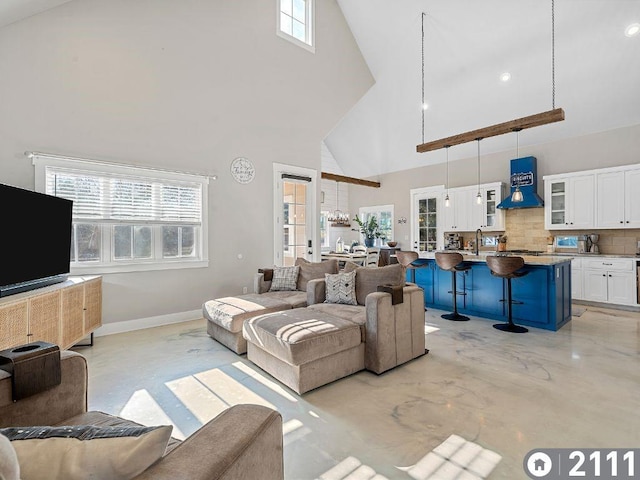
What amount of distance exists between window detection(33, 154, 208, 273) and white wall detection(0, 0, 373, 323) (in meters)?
0.15

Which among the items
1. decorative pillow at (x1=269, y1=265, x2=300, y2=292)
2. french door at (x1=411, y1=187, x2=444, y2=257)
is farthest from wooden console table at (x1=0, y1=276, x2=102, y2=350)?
french door at (x1=411, y1=187, x2=444, y2=257)

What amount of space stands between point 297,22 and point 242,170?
2961 millimetres

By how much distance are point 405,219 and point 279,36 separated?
17.6 feet

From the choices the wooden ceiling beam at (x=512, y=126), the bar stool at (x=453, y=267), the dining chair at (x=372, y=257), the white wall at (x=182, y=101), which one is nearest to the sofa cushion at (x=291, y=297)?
the white wall at (x=182, y=101)

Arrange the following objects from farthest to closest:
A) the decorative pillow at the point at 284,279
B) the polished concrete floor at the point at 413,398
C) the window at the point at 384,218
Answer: the window at the point at 384,218 < the decorative pillow at the point at 284,279 < the polished concrete floor at the point at 413,398

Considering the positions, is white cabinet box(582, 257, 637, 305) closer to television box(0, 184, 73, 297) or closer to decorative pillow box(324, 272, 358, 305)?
decorative pillow box(324, 272, 358, 305)

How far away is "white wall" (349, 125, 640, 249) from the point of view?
5625mm

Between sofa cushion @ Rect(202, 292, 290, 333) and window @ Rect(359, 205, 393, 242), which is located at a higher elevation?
window @ Rect(359, 205, 393, 242)

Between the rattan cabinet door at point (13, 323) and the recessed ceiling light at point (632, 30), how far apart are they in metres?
7.71

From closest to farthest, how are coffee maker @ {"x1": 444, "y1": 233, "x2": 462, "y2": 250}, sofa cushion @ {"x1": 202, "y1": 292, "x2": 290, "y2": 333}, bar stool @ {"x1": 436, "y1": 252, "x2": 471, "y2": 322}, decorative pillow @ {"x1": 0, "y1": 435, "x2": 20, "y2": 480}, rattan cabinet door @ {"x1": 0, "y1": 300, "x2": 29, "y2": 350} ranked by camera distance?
decorative pillow @ {"x1": 0, "y1": 435, "x2": 20, "y2": 480} → rattan cabinet door @ {"x1": 0, "y1": 300, "x2": 29, "y2": 350} → sofa cushion @ {"x1": 202, "y1": 292, "x2": 290, "y2": 333} → bar stool @ {"x1": 436, "y1": 252, "x2": 471, "y2": 322} → coffee maker @ {"x1": 444, "y1": 233, "x2": 462, "y2": 250}

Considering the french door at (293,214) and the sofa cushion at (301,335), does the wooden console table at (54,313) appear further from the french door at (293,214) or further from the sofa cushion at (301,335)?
the french door at (293,214)

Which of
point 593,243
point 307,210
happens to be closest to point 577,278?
point 593,243

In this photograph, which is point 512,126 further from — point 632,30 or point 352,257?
point 352,257

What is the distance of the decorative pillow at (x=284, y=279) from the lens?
14.7 ft
